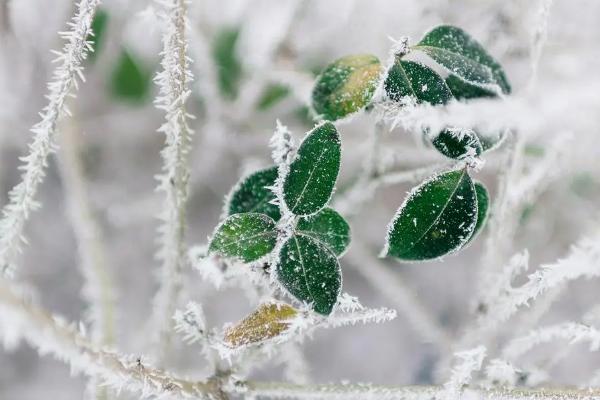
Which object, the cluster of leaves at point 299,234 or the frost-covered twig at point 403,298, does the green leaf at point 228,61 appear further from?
the cluster of leaves at point 299,234

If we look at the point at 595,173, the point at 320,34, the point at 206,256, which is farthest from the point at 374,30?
the point at 206,256

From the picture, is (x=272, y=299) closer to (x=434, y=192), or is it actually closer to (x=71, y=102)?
(x=434, y=192)

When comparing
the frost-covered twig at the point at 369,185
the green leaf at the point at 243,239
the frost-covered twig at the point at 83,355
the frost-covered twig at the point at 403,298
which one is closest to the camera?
the frost-covered twig at the point at 83,355

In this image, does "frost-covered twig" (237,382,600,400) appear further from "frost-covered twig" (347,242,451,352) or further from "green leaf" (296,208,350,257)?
"frost-covered twig" (347,242,451,352)

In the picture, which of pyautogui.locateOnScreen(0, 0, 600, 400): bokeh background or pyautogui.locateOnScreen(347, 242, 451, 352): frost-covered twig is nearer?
pyautogui.locateOnScreen(347, 242, 451, 352): frost-covered twig

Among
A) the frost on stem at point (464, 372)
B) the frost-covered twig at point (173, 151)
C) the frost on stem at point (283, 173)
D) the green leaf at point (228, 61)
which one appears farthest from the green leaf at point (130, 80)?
the frost on stem at point (464, 372)

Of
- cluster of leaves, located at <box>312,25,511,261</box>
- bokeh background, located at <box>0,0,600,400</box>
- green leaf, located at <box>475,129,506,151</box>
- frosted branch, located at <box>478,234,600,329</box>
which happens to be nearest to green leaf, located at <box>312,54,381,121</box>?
cluster of leaves, located at <box>312,25,511,261</box>

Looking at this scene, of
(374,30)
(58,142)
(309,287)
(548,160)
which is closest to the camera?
(309,287)
